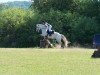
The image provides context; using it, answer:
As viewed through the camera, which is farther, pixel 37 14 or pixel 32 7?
pixel 32 7

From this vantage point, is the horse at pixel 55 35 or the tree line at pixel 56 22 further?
the tree line at pixel 56 22

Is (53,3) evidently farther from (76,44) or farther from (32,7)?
(76,44)

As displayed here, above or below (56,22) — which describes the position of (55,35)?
below

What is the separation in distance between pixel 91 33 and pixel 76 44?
70.0 inches

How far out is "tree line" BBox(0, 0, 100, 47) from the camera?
129 feet

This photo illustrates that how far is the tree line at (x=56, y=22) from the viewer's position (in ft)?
129

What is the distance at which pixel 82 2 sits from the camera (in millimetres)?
42938

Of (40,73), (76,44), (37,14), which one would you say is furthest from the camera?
(37,14)

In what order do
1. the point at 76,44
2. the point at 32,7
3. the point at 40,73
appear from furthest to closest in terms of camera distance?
the point at 32,7
the point at 76,44
the point at 40,73

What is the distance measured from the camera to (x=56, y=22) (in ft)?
131

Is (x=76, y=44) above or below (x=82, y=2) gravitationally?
below

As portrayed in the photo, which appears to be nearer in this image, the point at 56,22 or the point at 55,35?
the point at 55,35

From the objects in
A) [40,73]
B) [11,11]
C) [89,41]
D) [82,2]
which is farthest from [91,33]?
[40,73]

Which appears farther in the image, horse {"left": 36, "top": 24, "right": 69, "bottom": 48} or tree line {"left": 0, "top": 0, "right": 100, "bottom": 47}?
tree line {"left": 0, "top": 0, "right": 100, "bottom": 47}
